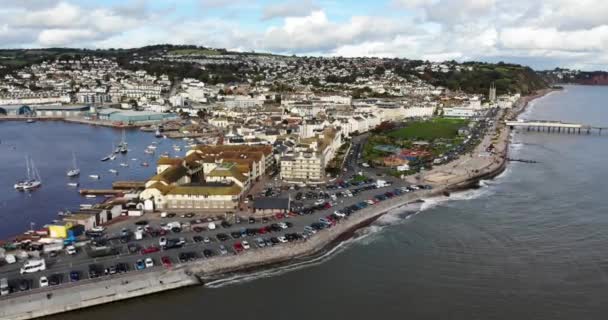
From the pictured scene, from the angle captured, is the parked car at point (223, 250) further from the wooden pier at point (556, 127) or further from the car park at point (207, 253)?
the wooden pier at point (556, 127)

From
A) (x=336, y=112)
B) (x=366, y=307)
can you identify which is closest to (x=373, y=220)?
(x=366, y=307)

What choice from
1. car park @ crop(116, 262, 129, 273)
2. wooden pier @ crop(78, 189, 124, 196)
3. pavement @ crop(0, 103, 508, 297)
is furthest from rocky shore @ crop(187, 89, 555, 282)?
wooden pier @ crop(78, 189, 124, 196)

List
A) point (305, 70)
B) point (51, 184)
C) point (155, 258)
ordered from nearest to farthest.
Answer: point (155, 258), point (51, 184), point (305, 70)

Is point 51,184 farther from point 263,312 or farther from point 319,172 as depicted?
point 263,312

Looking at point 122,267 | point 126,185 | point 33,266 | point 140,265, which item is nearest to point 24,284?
point 33,266

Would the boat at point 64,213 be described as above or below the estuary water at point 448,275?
above

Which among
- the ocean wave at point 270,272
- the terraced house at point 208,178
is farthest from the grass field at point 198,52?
the ocean wave at point 270,272
